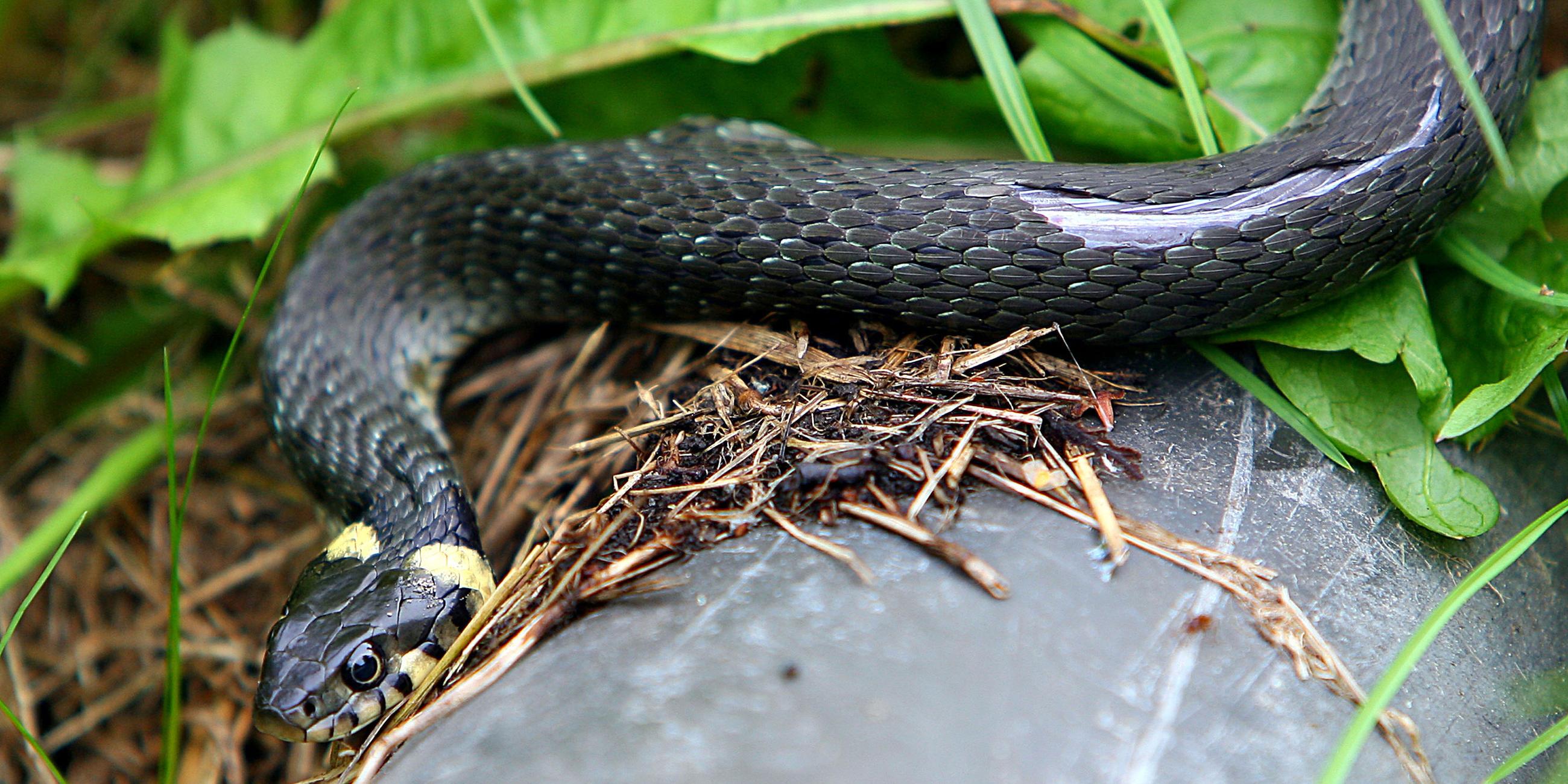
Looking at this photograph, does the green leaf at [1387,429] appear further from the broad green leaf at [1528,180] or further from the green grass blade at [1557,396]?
the broad green leaf at [1528,180]

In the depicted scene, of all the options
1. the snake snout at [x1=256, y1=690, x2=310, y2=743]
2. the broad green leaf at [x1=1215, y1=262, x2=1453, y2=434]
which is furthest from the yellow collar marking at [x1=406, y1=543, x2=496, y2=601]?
the broad green leaf at [x1=1215, y1=262, x2=1453, y2=434]

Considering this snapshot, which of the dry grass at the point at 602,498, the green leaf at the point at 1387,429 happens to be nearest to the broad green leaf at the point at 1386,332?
the green leaf at the point at 1387,429

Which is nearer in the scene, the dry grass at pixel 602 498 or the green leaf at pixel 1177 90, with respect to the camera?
the dry grass at pixel 602 498

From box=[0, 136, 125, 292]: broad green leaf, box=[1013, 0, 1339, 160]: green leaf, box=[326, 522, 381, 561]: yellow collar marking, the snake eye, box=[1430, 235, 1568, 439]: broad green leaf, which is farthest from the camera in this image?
box=[0, 136, 125, 292]: broad green leaf

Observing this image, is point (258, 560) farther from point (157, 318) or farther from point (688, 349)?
point (688, 349)

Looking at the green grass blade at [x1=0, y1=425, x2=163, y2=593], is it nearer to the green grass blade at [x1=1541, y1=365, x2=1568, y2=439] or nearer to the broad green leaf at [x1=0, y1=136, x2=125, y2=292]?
the broad green leaf at [x1=0, y1=136, x2=125, y2=292]

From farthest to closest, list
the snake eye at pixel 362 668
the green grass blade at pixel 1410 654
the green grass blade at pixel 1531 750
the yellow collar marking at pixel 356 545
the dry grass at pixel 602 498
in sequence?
the yellow collar marking at pixel 356 545 → the snake eye at pixel 362 668 → the dry grass at pixel 602 498 → the green grass blade at pixel 1531 750 → the green grass blade at pixel 1410 654
